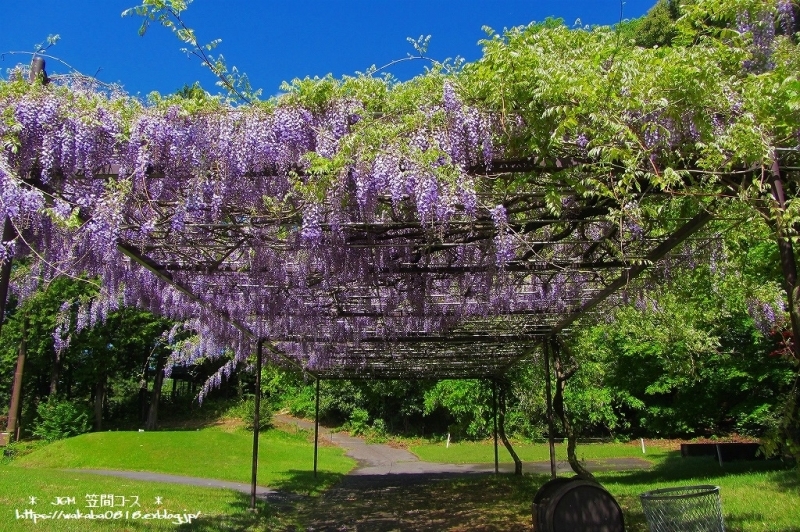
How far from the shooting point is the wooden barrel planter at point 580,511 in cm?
505

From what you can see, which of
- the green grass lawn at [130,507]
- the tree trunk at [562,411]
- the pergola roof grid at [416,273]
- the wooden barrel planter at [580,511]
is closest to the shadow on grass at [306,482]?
the green grass lawn at [130,507]

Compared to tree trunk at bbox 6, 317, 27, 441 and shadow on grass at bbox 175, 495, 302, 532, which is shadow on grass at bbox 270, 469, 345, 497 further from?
tree trunk at bbox 6, 317, 27, 441

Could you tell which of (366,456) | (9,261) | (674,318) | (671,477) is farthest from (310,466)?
(9,261)

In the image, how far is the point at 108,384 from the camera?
27125 mm

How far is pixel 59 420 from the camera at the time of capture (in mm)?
21422

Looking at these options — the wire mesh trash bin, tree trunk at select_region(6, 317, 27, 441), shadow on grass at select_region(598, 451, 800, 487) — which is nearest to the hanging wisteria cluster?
the wire mesh trash bin

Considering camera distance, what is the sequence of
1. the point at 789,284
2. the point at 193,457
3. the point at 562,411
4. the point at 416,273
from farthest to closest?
the point at 193,457 < the point at 562,411 < the point at 416,273 < the point at 789,284

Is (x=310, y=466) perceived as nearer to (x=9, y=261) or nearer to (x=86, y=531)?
(x=86, y=531)

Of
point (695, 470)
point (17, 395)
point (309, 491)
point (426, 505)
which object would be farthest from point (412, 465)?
point (17, 395)

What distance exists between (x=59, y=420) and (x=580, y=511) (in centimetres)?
2173

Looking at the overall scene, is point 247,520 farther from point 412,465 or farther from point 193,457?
point 412,465

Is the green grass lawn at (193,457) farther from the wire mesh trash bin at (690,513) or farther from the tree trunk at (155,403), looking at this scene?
the wire mesh trash bin at (690,513)

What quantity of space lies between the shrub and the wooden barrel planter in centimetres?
2139

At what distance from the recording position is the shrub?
21234mm
